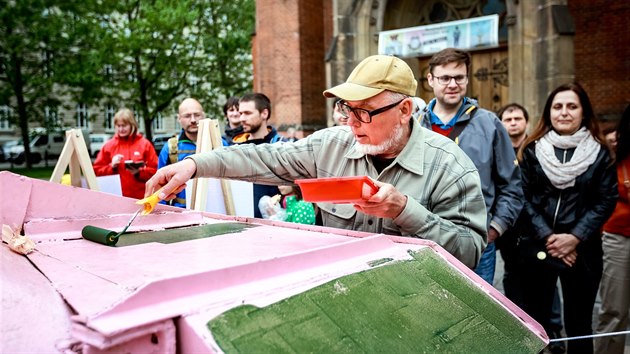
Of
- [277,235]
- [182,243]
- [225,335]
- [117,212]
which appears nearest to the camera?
[225,335]

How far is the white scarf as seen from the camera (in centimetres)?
372

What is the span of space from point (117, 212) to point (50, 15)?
2516cm

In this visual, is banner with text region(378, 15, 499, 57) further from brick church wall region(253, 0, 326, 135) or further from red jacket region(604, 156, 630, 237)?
red jacket region(604, 156, 630, 237)

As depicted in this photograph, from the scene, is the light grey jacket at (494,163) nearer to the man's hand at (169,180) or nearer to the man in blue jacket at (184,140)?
the man's hand at (169,180)

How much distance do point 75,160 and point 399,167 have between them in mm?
3738

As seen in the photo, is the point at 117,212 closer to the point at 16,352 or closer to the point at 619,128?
the point at 16,352

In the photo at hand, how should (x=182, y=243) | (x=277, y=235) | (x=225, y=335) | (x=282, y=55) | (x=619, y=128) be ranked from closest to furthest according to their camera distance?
(x=225, y=335) → (x=182, y=243) → (x=277, y=235) → (x=619, y=128) → (x=282, y=55)

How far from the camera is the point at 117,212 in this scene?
2420 millimetres

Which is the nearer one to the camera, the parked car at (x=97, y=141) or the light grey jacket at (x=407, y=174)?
the light grey jacket at (x=407, y=174)

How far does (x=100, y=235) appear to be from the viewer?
1966 millimetres

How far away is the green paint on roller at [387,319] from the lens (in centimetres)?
128

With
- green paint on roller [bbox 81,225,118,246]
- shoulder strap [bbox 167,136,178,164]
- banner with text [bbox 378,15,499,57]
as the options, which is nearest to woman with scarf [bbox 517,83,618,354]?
green paint on roller [bbox 81,225,118,246]

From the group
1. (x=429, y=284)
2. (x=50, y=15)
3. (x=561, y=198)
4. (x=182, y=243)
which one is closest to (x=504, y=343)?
(x=429, y=284)

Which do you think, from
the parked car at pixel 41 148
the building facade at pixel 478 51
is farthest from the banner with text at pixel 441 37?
the parked car at pixel 41 148
